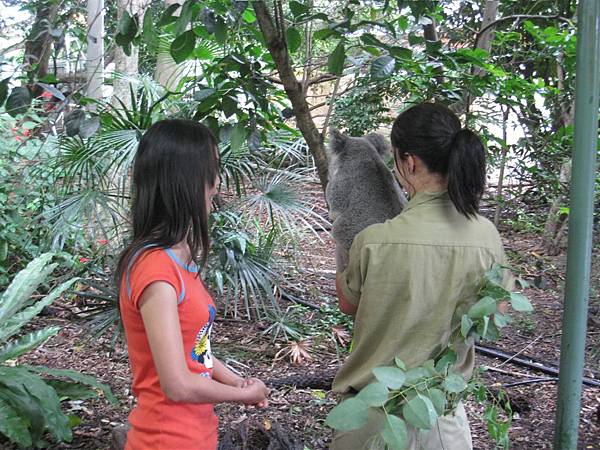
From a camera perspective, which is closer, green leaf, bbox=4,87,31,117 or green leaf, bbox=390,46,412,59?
green leaf, bbox=4,87,31,117

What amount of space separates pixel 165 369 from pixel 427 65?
164 cm

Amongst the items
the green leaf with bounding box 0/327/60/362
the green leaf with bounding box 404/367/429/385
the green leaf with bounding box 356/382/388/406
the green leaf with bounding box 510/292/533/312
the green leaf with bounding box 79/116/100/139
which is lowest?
the green leaf with bounding box 0/327/60/362

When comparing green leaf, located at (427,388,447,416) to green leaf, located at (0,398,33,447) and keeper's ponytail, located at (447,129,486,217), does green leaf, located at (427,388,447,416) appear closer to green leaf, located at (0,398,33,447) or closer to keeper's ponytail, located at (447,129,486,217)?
keeper's ponytail, located at (447,129,486,217)

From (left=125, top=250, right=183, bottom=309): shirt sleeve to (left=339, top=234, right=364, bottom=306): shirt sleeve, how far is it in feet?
1.41

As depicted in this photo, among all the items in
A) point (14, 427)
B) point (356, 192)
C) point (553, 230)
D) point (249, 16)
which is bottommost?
point (14, 427)

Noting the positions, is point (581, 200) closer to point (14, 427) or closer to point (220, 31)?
point (220, 31)

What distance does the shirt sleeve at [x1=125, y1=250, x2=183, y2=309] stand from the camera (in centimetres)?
133

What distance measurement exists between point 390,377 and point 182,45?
4.21 ft

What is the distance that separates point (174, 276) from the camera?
136 centimetres

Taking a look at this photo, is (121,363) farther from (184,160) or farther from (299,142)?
(184,160)

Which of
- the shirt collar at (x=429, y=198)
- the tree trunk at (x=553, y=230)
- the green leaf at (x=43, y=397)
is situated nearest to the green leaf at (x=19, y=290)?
the green leaf at (x=43, y=397)

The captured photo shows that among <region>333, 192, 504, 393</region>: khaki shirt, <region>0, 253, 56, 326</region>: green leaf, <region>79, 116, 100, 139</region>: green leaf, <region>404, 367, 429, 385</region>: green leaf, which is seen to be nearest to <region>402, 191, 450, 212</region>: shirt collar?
<region>333, 192, 504, 393</region>: khaki shirt

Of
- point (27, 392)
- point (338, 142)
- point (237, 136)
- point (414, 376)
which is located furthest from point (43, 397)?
point (414, 376)

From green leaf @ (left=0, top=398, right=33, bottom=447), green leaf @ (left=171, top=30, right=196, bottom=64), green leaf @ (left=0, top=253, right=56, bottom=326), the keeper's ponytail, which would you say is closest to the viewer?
the keeper's ponytail
